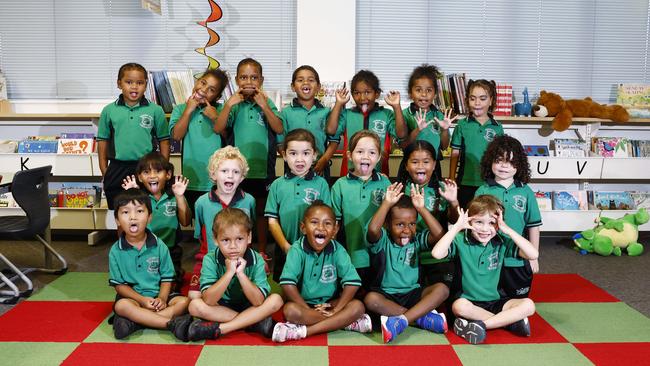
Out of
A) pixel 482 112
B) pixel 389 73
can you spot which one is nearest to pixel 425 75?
pixel 482 112

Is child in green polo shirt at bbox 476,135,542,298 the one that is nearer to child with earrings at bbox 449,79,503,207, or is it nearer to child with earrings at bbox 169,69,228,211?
child with earrings at bbox 449,79,503,207

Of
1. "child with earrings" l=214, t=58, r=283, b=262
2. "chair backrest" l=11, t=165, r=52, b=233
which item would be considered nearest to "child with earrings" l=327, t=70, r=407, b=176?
"child with earrings" l=214, t=58, r=283, b=262

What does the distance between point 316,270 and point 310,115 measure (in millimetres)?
1170

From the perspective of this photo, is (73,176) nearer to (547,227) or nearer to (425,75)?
(425,75)

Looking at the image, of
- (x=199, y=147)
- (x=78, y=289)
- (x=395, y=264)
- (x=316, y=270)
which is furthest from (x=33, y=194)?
(x=395, y=264)

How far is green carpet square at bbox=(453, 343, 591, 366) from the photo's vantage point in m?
2.39

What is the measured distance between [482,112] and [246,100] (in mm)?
1480

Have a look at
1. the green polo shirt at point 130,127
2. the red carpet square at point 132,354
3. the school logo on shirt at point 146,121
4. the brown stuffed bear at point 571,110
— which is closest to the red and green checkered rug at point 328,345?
the red carpet square at point 132,354

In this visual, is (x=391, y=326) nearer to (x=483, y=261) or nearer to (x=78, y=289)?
(x=483, y=261)

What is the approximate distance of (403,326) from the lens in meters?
2.62

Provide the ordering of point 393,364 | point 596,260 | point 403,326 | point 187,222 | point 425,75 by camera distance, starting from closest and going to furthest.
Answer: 1. point 393,364
2. point 403,326
3. point 187,222
4. point 425,75
5. point 596,260

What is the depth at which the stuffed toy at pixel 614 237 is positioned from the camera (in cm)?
419

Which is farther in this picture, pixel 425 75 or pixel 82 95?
pixel 82 95

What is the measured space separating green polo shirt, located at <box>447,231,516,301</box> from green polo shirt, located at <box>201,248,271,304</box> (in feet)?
2.96
